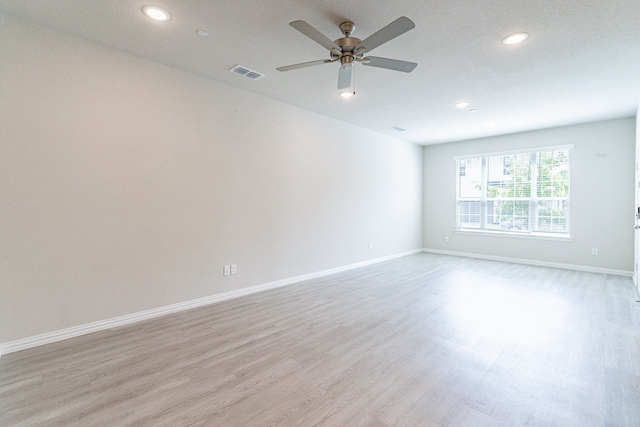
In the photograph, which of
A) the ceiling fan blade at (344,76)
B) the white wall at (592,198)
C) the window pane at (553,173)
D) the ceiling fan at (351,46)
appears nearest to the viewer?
the ceiling fan at (351,46)

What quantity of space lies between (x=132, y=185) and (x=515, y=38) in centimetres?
396

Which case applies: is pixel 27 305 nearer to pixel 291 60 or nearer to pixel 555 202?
pixel 291 60

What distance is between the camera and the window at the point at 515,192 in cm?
578

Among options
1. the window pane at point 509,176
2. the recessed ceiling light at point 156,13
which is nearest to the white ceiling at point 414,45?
the recessed ceiling light at point 156,13

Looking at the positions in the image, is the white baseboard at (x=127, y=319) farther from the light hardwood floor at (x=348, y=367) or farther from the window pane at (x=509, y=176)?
the window pane at (x=509, y=176)

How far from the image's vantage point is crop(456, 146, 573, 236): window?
Result: 19.0 feet

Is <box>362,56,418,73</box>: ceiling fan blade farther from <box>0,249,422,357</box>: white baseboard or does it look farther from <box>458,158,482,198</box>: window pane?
<box>458,158,482,198</box>: window pane

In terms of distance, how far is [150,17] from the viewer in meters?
2.43

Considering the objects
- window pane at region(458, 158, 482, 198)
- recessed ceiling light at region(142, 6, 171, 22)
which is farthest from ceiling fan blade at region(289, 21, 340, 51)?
window pane at region(458, 158, 482, 198)

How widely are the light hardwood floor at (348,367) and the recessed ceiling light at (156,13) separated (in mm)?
2774

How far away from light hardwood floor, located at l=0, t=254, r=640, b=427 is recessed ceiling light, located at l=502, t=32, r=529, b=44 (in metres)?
2.73

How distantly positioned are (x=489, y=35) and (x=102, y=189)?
3.91 metres

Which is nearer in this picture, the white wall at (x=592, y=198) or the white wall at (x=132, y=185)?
the white wall at (x=132, y=185)

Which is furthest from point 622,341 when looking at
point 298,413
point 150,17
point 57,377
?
point 150,17
